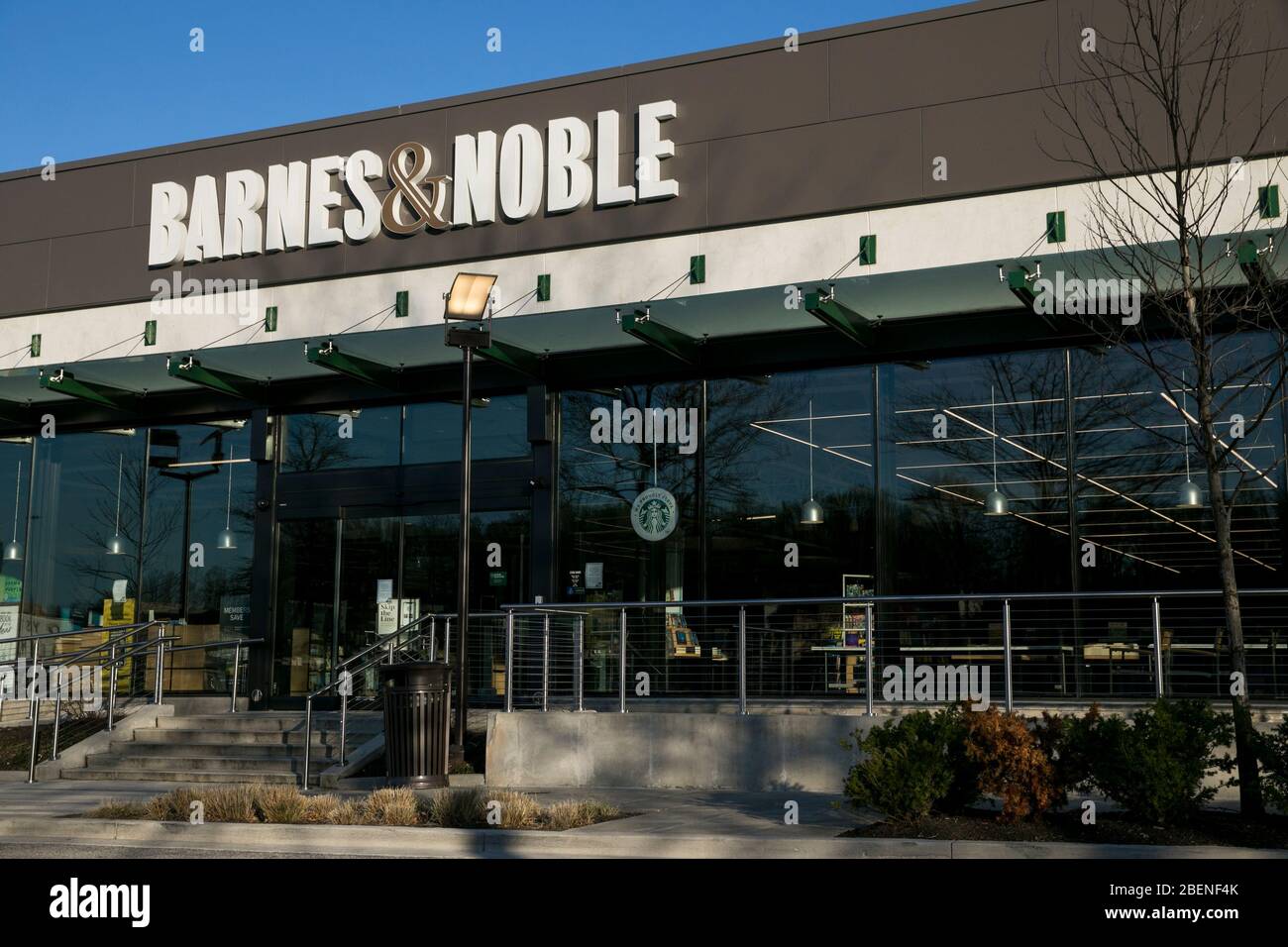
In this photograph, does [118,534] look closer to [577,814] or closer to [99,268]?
[99,268]

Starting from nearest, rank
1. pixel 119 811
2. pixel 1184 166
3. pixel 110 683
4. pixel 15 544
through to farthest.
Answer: pixel 119 811
pixel 1184 166
pixel 110 683
pixel 15 544

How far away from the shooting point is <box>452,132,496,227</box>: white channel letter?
58.3ft

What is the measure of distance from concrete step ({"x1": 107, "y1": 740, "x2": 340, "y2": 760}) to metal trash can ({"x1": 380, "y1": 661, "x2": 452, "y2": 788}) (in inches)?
84.4

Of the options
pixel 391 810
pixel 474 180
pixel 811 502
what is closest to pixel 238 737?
pixel 391 810

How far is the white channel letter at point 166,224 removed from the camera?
19594 mm

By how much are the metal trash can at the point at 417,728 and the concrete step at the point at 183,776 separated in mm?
1588

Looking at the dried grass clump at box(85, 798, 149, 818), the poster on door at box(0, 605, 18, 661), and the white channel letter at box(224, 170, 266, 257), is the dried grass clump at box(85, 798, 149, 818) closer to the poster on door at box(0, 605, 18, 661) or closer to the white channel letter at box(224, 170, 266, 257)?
the white channel letter at box(224, 170, 266, 257)

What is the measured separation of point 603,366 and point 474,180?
297cm

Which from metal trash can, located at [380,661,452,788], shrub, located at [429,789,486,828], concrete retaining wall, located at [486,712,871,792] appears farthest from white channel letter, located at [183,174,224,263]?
shrub, located at [429,789,486,828]

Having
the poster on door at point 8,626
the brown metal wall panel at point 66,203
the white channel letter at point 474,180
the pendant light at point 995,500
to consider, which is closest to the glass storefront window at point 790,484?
the pendant light at point 995,500

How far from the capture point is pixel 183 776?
51.5 ft

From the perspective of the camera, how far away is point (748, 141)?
16.5 metres

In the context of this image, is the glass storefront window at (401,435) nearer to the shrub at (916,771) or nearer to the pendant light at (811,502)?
the pendant light at (811,502)
